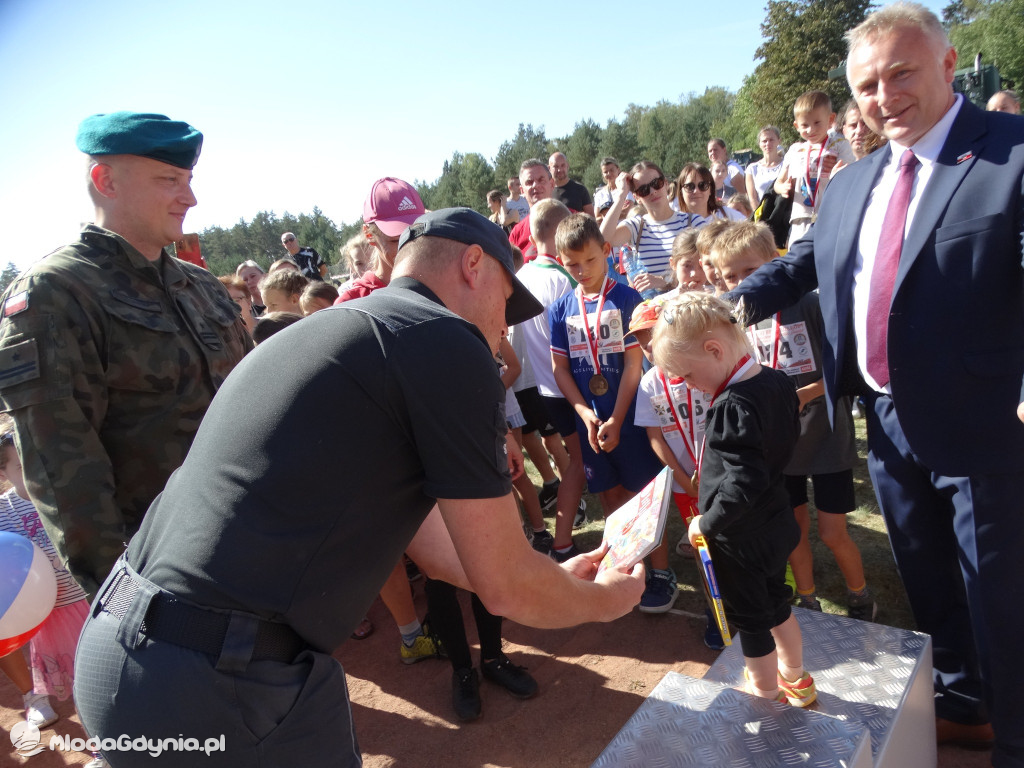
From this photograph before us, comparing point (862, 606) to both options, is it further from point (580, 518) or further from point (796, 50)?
point (796, 50)

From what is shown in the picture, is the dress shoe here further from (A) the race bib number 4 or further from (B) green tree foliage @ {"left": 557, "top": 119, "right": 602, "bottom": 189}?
(B) green tree foliage @ {"left": 557, "top": 119, "right": 602, "bottom": 189}

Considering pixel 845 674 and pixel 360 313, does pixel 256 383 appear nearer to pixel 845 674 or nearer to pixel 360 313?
pixel 360 313

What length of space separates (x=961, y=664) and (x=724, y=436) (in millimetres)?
1437

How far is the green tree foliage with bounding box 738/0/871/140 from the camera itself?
119 ft

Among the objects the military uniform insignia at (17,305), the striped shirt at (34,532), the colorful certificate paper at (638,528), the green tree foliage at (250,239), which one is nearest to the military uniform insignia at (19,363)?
the military uniform insignia at (17,305)

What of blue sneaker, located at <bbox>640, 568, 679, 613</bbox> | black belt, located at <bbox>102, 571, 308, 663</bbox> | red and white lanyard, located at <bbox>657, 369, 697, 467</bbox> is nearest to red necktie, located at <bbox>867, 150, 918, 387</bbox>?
red and white lanyard, located at <bbox>657, 369, 697, 467</bbox>

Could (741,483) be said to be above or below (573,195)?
below

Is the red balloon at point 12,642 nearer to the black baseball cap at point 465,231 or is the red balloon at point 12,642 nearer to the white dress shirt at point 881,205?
the black baseball cap at point 465,231

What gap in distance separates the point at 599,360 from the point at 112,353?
2.59m

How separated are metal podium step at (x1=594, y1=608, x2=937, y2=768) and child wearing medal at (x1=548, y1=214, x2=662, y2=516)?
1544mm

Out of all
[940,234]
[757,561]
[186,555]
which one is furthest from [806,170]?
[186,555]

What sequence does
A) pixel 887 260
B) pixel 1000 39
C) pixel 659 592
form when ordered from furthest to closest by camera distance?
1. pixel 1000 39
2. pixel 659 592
3. pixel 887 260

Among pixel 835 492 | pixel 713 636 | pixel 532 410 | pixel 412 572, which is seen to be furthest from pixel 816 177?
pixel 412 572

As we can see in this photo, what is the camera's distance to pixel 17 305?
206 centimetres
